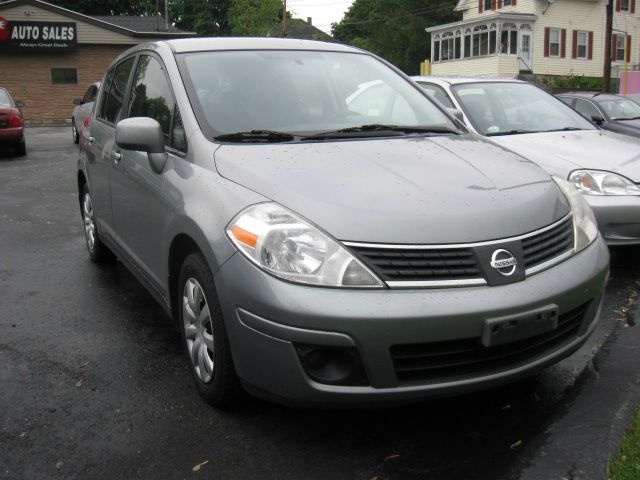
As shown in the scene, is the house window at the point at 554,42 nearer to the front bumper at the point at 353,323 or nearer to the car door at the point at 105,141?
the car door at the point at 105,141

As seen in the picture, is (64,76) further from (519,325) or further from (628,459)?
(628,459)

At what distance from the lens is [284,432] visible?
2955mm

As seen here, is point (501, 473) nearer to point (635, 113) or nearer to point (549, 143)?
point (549, 143)

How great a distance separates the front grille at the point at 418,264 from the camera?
101 inches

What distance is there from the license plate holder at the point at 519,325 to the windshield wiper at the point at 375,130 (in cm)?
140

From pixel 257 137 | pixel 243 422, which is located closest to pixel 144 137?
pixel 257 137

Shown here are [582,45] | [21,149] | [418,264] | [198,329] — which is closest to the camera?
[418,264]

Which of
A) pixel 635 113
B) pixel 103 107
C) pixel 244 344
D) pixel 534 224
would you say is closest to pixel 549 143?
pixel 534 224

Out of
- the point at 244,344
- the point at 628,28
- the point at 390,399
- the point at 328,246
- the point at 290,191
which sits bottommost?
the point at 390,399

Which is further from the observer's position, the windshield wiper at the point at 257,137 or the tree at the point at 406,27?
the tree at the point at 406,27

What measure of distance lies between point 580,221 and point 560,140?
2888mm

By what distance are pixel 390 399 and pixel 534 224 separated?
38.1 inches

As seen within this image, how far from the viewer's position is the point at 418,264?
8.50 ft

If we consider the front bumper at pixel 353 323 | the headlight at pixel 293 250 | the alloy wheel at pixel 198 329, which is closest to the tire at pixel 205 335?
the alloy wheel at pixel 198 329
